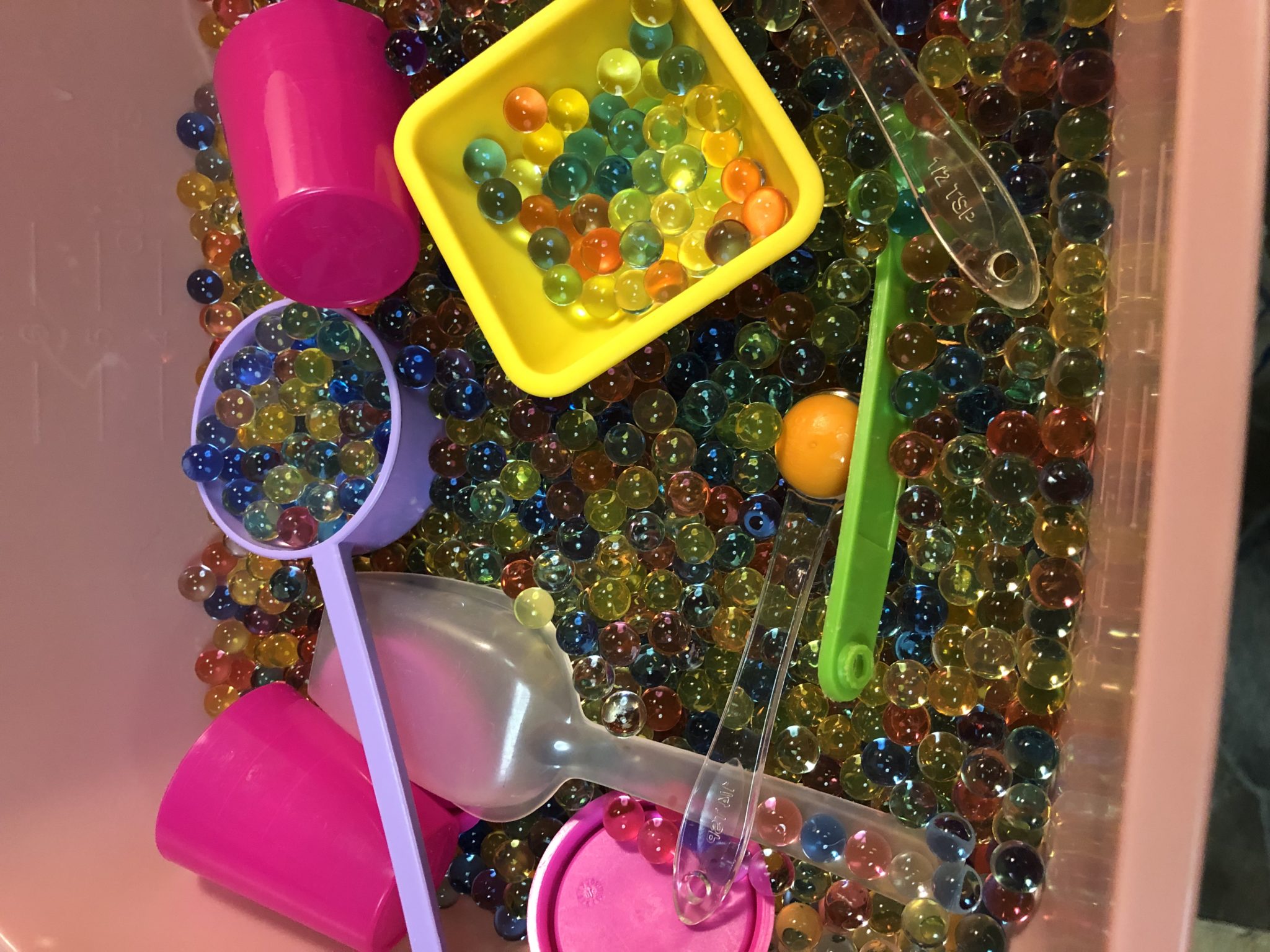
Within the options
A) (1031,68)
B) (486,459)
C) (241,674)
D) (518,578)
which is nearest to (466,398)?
(486,459)

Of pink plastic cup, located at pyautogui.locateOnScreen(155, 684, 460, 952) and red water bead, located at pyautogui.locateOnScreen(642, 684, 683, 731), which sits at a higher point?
red water bead, located at pyautogui.locateOnScreen(642, 684, 683, 731)

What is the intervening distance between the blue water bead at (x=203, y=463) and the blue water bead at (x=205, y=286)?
158 mm

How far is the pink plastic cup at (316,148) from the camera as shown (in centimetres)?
64

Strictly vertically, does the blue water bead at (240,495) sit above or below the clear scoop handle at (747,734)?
above

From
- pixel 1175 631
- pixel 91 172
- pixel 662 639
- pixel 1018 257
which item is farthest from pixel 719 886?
pixel 91 172

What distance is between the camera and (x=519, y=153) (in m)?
0.73

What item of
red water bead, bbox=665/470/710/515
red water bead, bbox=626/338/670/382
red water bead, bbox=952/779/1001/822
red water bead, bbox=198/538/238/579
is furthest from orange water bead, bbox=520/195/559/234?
red water bead, bbox=952/779/1001/822

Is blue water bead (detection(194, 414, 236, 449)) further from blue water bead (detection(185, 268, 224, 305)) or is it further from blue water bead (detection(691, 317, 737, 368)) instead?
blue water bead (detection(691, 317, 737, 368))

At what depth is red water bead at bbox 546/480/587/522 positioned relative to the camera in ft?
2.40

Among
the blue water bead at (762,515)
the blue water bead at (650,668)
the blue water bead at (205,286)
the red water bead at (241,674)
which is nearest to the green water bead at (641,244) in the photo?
the blue water bead at (762,515)

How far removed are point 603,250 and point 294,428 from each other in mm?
326

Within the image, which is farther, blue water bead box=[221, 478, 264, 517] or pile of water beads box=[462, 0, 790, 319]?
blue water bead box=[221, 478, 264, 517]

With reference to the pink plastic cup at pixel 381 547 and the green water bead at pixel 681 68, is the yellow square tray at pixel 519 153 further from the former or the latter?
the pink plastic cup at pixel 381 547

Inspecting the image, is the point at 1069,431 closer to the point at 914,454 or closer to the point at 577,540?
the point at 914,454
